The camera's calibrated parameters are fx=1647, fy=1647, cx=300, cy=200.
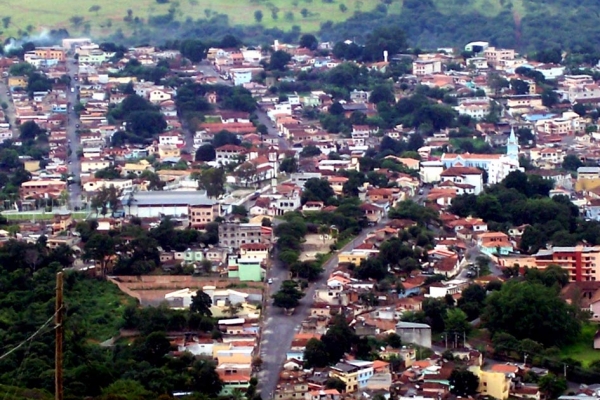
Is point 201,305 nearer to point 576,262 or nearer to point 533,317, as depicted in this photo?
point 533,317

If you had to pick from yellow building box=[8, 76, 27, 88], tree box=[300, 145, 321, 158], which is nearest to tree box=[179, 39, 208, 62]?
yellow building box=[8, 76, 27, 88]

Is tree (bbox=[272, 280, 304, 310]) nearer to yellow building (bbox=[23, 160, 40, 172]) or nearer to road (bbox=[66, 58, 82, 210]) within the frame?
road (bbox=[66, 58, 82, 210])

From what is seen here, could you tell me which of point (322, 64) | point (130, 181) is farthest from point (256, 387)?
point (322, 64)

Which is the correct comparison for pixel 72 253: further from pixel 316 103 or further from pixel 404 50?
pixel 404 50

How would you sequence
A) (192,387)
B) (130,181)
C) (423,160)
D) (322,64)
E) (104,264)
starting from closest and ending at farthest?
(192,387) → (104,264) → (130,181) → (423,160) → (322,64)

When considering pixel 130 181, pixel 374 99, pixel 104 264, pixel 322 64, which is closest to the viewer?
pixel 104 264

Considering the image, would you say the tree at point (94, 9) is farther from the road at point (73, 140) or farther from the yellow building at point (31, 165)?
the yellow building at point (31, 165)

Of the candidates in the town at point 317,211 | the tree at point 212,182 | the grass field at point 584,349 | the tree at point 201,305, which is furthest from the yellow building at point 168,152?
the grass field at point 584,349
